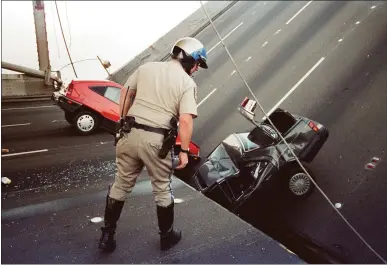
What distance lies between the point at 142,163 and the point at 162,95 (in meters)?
0.71

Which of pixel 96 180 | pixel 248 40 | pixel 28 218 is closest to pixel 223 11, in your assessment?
pixel 248 40

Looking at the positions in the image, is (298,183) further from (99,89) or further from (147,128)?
(99,89)

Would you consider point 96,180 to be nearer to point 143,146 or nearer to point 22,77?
point 143,146

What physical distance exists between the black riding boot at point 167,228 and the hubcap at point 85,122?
263 inches

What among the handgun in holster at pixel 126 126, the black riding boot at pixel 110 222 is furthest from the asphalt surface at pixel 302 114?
the handgun in holster at pixel 126 126

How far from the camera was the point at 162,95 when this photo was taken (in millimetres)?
3131

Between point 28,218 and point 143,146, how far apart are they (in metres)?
2.26

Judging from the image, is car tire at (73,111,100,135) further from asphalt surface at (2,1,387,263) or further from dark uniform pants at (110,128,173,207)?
dark uniform pants at (110,128,173,207)

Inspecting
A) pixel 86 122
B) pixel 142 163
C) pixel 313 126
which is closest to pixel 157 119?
pixel 142 163

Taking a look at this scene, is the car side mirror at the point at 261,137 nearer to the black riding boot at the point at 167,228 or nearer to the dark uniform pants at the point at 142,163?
the black riding boot at the point at 167,228

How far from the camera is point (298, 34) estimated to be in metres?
15.5

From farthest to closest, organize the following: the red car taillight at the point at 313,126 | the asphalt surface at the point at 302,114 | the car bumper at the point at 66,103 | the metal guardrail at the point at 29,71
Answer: the metal guardrail at the point at 29,71 < the car bumper at the point at 66,103 < the red car taillight at the point at 313,126 < the asphalt surface at the point at 302,114

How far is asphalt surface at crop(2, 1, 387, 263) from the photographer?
5926 millimetres

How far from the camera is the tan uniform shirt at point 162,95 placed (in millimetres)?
3111
